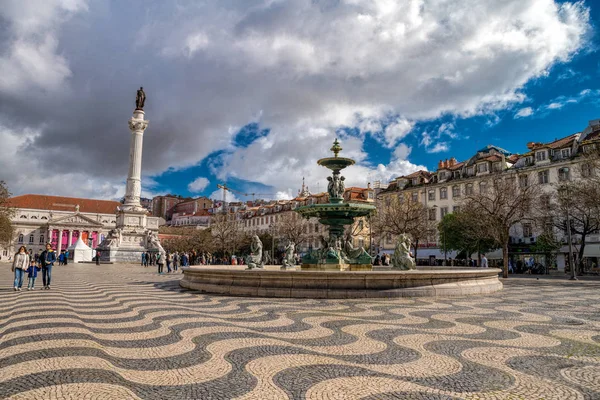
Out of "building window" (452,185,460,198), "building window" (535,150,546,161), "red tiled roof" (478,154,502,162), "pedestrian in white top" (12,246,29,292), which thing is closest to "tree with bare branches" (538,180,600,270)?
"building window" (535,150,546,161)

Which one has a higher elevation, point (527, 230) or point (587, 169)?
point (587, 169)

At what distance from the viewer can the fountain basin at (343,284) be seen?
1075cm

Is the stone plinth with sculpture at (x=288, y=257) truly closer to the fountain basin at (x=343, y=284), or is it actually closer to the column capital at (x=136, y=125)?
the fountain basin at (x=343, y=284)

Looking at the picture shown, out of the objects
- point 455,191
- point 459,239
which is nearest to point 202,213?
point 455,191

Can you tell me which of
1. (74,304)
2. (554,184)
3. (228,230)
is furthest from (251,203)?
Answer: (74,304)

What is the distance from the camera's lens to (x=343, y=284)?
10766 millimetres

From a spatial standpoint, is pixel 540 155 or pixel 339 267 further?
pixel 540 155

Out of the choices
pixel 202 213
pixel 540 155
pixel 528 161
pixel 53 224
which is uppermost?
pixel 202 213

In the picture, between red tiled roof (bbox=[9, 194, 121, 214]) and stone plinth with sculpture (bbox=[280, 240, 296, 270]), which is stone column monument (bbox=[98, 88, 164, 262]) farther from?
red tiled roof (bbox=[9, 194, 121, 214])

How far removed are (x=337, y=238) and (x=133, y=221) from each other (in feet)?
133

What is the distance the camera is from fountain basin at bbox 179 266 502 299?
10750 mm

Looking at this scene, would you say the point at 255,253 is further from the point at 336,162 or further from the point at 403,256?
the point at 403,256

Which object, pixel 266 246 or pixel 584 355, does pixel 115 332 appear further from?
pixel 266 246

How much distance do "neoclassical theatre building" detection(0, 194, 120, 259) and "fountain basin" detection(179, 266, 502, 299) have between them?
86.5 metres
